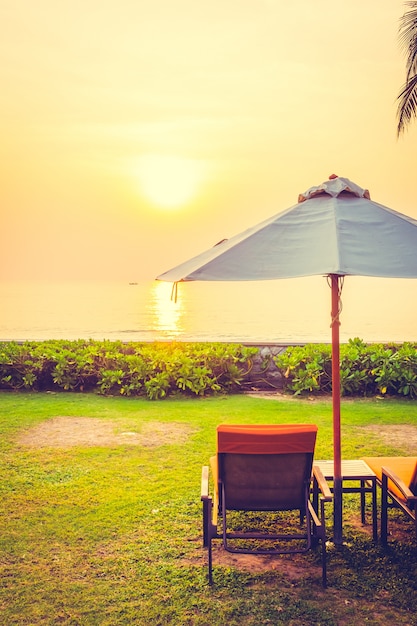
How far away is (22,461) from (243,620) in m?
4.03

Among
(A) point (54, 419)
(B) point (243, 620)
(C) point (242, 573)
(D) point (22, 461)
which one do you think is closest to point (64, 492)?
(D) point (22, 461)

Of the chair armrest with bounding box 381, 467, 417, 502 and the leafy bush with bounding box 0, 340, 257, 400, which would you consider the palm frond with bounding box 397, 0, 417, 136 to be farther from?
the chair armrest with bounding box 381, 467, 417, 502

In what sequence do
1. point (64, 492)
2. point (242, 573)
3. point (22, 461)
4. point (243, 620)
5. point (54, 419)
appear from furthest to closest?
point (54, 419)
point (22, 461)
point (64, 492)
point (242, 573)
point (243, 620)

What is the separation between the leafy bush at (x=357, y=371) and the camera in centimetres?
1058

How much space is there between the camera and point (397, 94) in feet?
62.1

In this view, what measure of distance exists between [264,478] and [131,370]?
7123mm

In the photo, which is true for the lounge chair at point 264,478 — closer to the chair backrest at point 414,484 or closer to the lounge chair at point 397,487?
the lounge chair at point 397,487

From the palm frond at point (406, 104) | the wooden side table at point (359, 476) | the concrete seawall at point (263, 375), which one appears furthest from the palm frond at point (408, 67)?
the wooden side table at point (359, 476)

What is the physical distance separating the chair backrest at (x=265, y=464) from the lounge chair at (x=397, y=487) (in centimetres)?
66

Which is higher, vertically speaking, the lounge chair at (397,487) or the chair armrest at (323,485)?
the chair armrest at (323,485)

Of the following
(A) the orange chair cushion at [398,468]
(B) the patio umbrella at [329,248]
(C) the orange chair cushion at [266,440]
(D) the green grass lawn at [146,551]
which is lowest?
(D) the green grass lawn at [146,551]

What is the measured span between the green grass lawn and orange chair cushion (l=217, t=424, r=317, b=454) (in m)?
0.87

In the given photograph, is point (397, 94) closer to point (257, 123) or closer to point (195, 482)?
point (257, 123)

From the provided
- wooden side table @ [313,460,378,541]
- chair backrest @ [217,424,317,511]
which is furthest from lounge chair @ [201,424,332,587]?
wooden side table @ [313,460,378,541]
